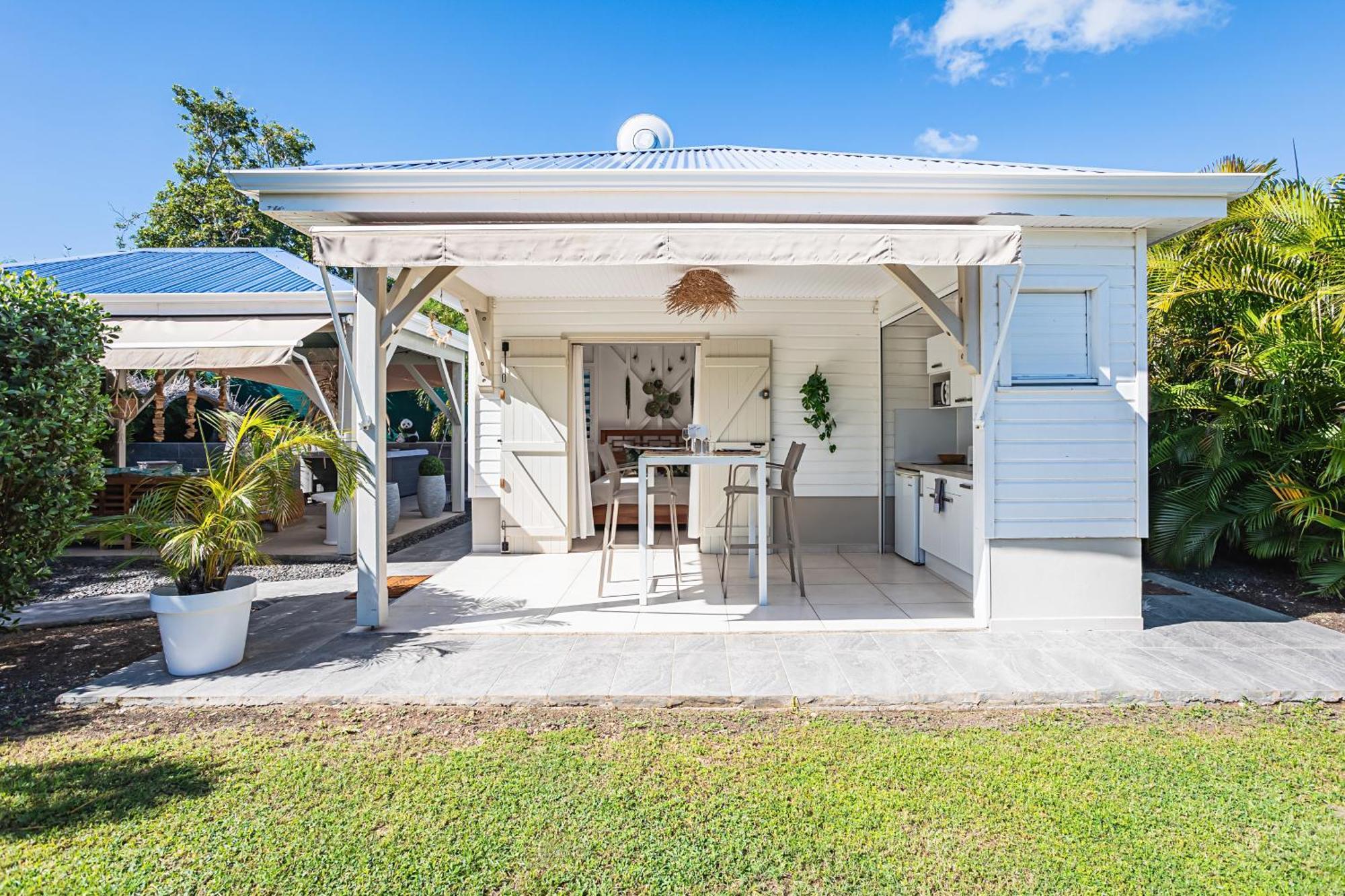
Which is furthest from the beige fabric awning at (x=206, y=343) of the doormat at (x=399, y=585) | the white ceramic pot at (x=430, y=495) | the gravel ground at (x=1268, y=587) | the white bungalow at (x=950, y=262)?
the gravel ground at (x=1268, y=587)

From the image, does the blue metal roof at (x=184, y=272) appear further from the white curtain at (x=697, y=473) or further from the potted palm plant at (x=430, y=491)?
the white curtain at (x=697, y=473)

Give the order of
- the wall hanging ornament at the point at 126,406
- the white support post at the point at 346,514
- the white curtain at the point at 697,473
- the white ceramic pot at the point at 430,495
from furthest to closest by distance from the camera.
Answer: the white ceramic pot at the point at 430,495
the wall hanging ornament at the point at 126,406
the white curtain at the point at 697,473
the white support post at the point at 346,514

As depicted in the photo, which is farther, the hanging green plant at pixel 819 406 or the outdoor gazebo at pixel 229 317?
the hanging green plant at pixel 819 406

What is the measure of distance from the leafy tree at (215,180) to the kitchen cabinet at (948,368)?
→ 48.5ft

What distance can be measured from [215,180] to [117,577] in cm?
1562

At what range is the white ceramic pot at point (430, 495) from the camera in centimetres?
885

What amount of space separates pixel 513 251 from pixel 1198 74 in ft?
33.3

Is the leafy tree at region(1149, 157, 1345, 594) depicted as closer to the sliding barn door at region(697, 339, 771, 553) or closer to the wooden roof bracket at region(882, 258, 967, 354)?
the wooden roof bracket at region(882, 258, 967, 354)

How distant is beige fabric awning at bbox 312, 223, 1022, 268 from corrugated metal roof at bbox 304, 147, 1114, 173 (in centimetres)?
67

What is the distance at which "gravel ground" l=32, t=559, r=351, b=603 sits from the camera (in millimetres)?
5102

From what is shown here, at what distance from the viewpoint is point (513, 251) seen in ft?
11.2

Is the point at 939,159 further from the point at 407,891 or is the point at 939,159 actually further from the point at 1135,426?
the point at 407,891

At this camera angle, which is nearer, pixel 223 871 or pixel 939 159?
pixel 223 871

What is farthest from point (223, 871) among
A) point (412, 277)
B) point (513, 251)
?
point (412, 277)
